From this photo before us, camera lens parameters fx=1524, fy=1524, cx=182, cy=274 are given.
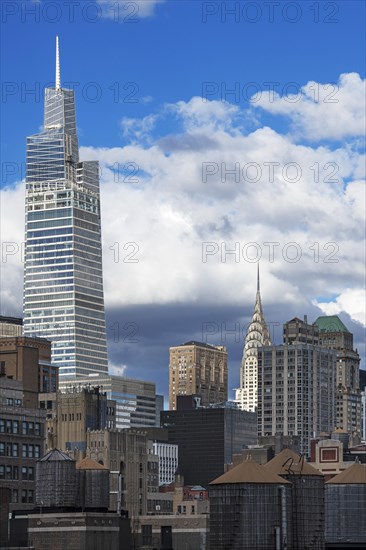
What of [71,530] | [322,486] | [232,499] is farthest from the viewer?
[322,486]

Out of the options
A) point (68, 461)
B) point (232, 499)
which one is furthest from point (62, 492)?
point (232, 499)

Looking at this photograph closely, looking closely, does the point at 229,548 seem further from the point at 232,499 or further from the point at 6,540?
the point at 6,540

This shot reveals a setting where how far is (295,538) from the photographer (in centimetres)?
18038

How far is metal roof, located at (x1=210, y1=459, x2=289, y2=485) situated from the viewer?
587 ft

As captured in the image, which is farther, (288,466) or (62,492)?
(288,466)

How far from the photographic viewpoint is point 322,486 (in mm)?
192125

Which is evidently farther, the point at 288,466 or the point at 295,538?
the point at 288,466

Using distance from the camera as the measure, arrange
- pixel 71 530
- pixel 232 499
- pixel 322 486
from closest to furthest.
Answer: pixel 71 530 → pixel 232 499 → pixel 322 486

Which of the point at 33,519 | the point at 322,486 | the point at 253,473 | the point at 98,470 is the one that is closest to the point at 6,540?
the point at 33,519

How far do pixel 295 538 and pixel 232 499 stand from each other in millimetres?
Answer: 9021

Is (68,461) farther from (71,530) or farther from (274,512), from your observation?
(274,512)

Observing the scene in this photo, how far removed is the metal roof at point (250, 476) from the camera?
178875 mm

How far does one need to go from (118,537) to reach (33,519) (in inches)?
432

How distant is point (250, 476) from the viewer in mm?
179125
